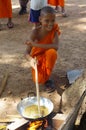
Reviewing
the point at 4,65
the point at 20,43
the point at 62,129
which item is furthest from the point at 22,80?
the point at 62,129

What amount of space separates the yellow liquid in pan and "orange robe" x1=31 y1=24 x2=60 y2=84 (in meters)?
0.57

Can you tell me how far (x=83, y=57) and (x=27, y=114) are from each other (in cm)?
179

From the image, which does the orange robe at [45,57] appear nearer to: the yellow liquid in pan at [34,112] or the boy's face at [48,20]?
the boy's face at [48,20]

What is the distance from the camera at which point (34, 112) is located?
9.65 ft

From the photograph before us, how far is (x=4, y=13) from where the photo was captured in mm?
5867

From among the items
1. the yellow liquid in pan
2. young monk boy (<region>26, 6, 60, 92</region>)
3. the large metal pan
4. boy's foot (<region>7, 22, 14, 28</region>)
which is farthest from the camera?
boy's foot (<region>7, 22, 14, 28</region>)

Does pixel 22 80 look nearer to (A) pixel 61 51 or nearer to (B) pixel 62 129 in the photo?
(A) pixel 61 51

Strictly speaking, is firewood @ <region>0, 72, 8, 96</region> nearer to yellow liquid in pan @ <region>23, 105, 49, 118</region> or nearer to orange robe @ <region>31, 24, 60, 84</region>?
orange robe @ <region>31, 24, 60, 84</region>

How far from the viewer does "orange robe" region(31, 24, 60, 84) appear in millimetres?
3412

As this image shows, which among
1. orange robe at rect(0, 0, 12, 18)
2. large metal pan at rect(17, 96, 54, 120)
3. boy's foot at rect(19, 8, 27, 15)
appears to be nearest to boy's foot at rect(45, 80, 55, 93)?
large metal pan at rect(17, 96, 54, 120)

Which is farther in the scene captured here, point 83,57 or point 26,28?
point 26,28

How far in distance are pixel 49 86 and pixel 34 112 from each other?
745 mm

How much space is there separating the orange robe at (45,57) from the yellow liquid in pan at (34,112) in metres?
0.57

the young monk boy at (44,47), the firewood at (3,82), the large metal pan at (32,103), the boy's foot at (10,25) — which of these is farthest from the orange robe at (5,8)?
the large metal pan at (32,103)
